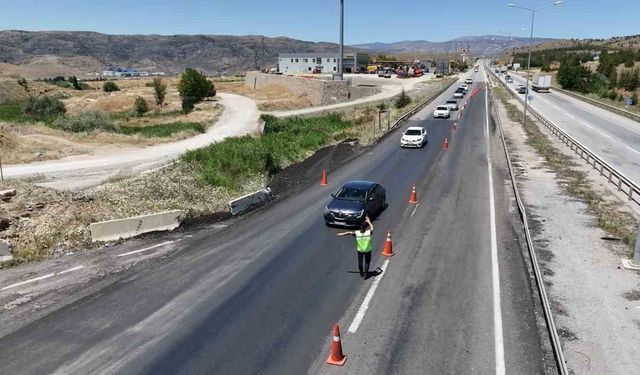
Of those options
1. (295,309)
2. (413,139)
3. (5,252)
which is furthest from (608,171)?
(5,252)

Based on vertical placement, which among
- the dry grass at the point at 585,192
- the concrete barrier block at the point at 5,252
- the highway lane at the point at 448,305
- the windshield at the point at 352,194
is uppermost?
the windshield at the point at 352,194

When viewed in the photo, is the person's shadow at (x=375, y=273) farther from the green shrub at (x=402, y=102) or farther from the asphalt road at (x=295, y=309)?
the green shrub at (x=402, y=102)

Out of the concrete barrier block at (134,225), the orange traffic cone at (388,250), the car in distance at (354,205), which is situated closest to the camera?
the orange traffic cone at (388,250)

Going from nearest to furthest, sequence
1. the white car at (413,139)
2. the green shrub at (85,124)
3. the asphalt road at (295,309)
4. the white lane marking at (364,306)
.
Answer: the asphalt road at (295,309) → the white lane marking at (364,306) → the white car at (413,139) → the green shrub at (85,124)

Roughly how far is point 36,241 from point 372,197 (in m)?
12.1

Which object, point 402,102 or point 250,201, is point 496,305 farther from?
point 402,102

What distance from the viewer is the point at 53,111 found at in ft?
202

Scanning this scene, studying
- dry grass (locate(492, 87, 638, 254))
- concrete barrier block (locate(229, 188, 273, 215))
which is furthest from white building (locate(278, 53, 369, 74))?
concrete barrier block (locate(229, 188, 273, 215))

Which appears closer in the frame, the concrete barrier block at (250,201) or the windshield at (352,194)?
the windshield at (352,194)

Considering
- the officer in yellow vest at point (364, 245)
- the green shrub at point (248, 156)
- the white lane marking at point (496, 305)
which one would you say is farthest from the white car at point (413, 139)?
the officer in yellow vest at point (364, 245)

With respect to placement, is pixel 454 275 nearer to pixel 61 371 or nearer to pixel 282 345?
pixel 282 345

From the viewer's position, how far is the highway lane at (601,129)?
112ft

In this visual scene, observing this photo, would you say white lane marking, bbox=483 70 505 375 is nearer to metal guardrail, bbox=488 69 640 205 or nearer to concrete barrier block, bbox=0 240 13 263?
metal guardrail, bbox=488 69 640 205

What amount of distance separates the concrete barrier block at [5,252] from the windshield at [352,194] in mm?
11508
